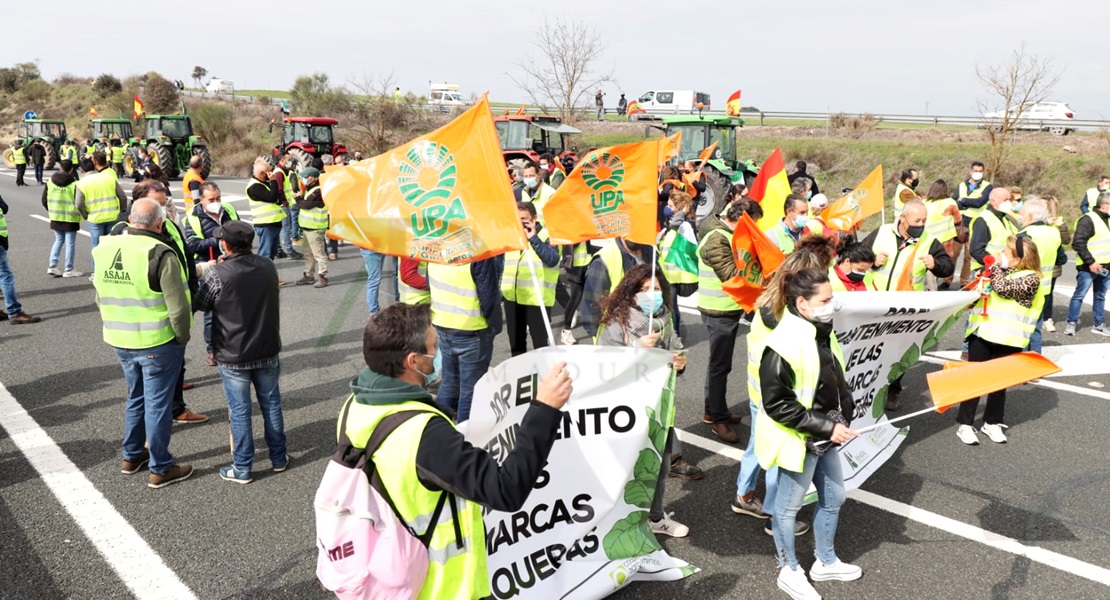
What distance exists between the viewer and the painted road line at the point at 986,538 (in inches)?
156

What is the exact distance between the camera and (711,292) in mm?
5562

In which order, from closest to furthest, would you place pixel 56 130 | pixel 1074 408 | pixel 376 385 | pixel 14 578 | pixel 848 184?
1. pixel 376 385
2. pixel 14 578
3. pixel 1074 408
4. pixel 848 184
5. pixel 56 130

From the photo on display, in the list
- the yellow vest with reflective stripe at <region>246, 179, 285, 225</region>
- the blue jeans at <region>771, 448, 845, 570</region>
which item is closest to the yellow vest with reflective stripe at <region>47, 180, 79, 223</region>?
the yellow vest with reflective stripe at <region>246, 179, 285, 225</region>

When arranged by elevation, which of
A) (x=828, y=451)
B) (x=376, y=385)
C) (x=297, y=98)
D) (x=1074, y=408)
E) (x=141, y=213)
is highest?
(x=297, y=98)

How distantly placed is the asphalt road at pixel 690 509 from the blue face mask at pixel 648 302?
1.29 m

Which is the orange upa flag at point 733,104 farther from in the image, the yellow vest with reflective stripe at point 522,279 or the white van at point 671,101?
the white van at point 671,101

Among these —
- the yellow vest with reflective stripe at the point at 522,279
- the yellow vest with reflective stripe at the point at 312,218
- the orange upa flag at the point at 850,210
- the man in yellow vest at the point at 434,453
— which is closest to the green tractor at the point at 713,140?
the orange upa flag at the point at 850,210

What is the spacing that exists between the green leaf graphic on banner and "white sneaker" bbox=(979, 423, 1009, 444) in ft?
11.4

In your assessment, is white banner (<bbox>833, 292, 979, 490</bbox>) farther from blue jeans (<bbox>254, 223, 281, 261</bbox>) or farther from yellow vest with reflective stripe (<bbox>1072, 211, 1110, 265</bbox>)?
blue jeans (<bbox>254, 223, 281, 261</bbox>)

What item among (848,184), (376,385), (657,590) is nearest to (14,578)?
(376,385)

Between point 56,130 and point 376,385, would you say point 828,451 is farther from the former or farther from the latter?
point 56,130

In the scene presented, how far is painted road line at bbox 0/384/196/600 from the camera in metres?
3.84

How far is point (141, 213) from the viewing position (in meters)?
4.77

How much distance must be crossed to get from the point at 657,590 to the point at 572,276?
4979 millimetres
